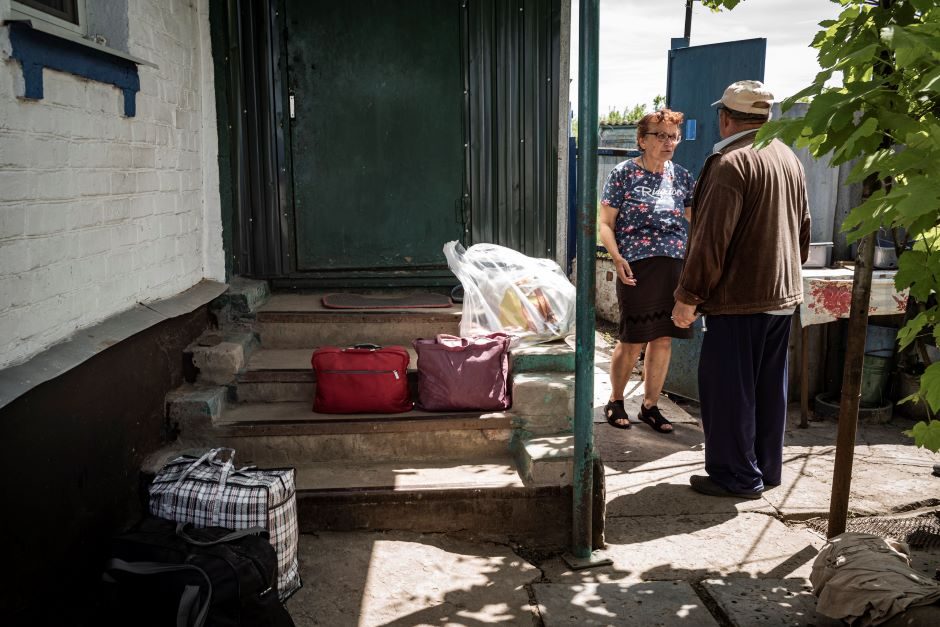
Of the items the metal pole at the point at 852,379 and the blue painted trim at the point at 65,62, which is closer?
the blue painted trim at the point at 65,62

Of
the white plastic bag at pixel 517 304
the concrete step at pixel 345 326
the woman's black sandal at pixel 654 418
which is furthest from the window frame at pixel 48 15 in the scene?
the woman's black sandal at pixel 654 418

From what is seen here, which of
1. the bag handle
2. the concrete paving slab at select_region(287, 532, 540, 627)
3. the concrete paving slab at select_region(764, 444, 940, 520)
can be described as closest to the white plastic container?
the concrete paving slab at select_region(764, 444, 940, 520)

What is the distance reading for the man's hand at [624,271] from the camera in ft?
18.9

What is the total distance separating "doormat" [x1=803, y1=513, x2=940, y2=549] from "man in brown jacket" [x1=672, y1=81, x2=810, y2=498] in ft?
1.63

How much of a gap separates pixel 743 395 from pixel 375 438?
2058 mm

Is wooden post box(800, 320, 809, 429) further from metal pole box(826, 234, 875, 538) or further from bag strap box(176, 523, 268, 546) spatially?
bag strap box(176, 523, 268, 546)

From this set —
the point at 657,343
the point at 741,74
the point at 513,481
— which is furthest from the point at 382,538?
the point at 741,74

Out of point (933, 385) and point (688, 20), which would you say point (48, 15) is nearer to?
point (933, 385)

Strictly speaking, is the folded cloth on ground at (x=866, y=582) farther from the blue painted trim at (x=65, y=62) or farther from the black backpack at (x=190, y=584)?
the blue painted trim at (x=65, y=62)

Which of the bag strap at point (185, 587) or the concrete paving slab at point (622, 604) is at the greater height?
the bag strap at point (185, 587)

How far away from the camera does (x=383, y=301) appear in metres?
6.09

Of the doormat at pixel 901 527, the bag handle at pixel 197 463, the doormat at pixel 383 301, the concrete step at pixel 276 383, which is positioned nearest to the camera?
the bag handle at pixel 197 463

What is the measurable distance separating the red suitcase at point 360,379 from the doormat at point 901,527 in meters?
2.39

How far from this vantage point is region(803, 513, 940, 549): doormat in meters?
4.31
